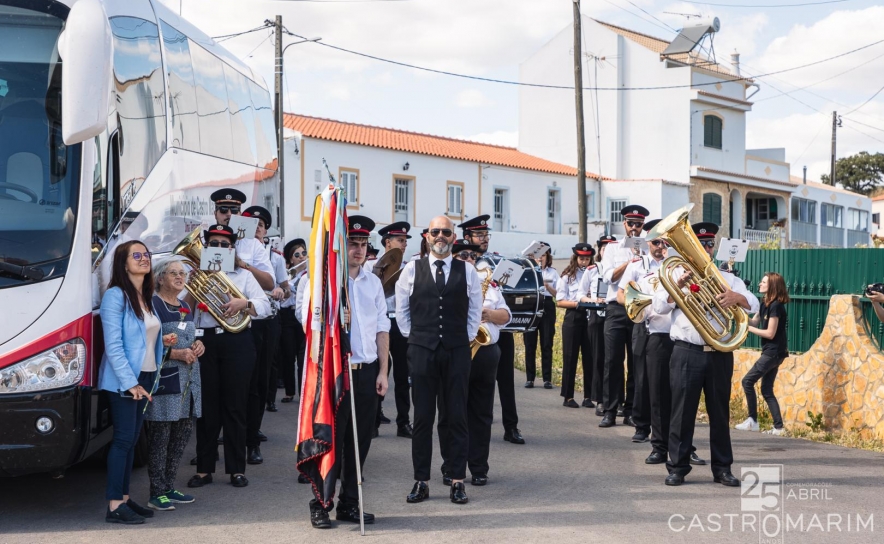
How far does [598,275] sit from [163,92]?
5.86m

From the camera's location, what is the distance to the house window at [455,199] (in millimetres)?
36094

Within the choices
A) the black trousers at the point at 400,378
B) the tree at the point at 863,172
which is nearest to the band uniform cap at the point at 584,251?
the black trousers at the point at 400,378

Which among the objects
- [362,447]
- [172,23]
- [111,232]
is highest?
[172,23]

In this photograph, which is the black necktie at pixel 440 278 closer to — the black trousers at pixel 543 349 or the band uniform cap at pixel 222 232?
the band uniform cap at pixel 222 232

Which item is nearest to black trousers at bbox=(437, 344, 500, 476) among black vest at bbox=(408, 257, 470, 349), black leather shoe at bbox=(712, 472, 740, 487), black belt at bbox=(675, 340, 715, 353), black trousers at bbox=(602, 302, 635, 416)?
black vest at bbox=(408, 257, 470, 349)

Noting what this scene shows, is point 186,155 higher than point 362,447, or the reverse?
point 186,155

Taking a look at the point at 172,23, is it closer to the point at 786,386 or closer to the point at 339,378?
the point at 339,378

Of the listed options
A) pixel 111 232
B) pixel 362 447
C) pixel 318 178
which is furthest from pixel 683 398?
pixel 318 178

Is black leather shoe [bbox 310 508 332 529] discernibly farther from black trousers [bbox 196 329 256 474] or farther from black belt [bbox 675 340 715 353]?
black belt [bbox 675 340 715 353]

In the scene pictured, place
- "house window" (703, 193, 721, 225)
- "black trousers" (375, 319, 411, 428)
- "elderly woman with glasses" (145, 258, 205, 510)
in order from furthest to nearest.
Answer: "house window" (703, 193, 721, 225), "black trousers" (375, 319, 411, 428), "elderly woman with glasses" (145, 258, 205, 510)

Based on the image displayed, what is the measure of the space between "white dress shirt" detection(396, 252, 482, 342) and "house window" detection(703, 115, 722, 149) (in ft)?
116

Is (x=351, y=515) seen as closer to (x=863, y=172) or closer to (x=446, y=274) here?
(x=446, y=274)

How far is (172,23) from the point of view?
29.7 ft

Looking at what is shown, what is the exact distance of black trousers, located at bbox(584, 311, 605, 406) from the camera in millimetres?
11711
